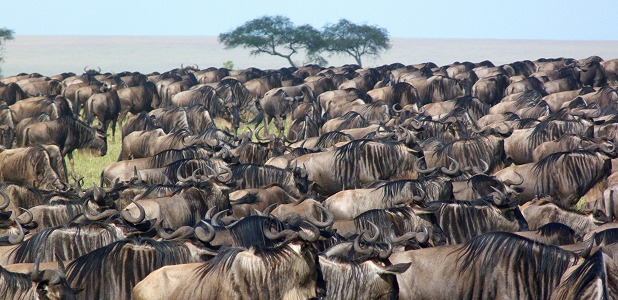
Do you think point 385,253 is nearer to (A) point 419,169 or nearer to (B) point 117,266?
(B) point 117,266

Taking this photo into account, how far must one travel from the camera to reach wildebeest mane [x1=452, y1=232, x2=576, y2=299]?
625cm

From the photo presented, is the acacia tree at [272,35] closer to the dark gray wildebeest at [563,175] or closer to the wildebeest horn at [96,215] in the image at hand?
the dark gray wildebeest at [563,175]

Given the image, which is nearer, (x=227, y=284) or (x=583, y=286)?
(x=583, y=286)

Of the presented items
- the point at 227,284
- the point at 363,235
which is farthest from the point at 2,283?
the point at 363,235

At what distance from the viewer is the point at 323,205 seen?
955cm

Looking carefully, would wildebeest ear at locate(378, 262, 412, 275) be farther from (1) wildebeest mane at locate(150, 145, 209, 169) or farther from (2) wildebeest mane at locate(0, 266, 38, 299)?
(1) wildebeest mane at locate(150, 145, 209, 169)

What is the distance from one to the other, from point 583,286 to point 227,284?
2.11m

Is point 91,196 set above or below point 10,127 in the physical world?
→ above

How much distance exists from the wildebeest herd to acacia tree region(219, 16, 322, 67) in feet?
103

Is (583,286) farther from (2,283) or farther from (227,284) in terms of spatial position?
(2,283)

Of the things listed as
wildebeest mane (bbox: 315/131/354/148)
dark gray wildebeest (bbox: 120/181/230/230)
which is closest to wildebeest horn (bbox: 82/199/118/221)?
dark gray wildebeest (bbox: 120/181/230/230)

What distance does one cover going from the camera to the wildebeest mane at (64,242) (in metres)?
7.23

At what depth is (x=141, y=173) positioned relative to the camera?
38.9 feet

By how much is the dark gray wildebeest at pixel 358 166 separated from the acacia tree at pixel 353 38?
1591 inches
